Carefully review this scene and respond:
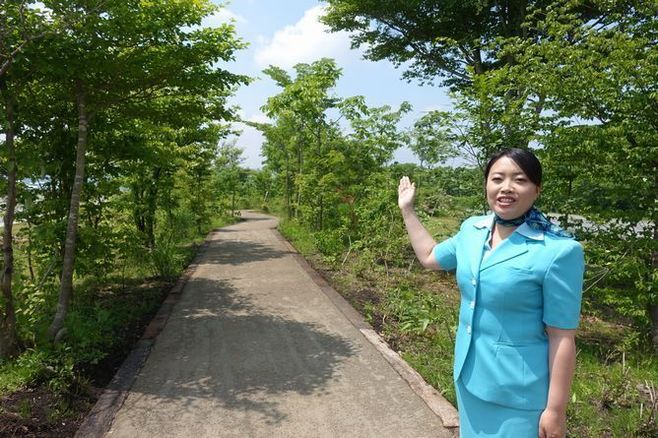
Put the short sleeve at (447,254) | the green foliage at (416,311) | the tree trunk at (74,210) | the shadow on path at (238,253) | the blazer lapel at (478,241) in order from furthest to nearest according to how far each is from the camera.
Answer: the shadow on path at (238,253) → the green foliage at (416,311) → the tree trunk at (74,210) → the short sleeve at (447,254) → the blazer lapel at (478,241)

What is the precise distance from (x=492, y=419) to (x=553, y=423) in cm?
24

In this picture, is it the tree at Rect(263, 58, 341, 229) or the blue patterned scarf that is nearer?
Result: the blue patterned scarf

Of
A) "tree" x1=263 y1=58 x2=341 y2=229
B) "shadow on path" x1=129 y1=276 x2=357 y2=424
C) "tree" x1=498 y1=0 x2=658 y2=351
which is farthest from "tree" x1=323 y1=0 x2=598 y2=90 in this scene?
"shadow on path" x1=129 y1=276 x2=357 y2=424

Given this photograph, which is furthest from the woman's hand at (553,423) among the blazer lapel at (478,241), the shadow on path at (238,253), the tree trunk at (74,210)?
the shadow on path at (238,253)

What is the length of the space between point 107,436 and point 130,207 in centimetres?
486

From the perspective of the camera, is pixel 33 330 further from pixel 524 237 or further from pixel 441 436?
pixel 524 237

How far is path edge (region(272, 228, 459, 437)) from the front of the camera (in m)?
3.49

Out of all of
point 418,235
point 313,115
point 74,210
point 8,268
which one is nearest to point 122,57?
point 74,210

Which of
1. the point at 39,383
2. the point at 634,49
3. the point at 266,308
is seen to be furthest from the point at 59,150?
the point at 634,49

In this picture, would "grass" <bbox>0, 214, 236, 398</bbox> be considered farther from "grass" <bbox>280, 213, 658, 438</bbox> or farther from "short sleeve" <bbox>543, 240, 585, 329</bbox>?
"short sleeve" <bbox>543, 240, 585, 329</bbox>

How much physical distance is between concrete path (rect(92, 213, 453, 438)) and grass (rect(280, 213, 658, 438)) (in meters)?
0.39

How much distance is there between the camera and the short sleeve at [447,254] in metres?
2.08

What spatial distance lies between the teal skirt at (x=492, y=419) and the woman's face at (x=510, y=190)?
77cm

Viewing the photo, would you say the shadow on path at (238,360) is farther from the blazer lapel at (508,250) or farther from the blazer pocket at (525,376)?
the blazer lapel at (508,250)
